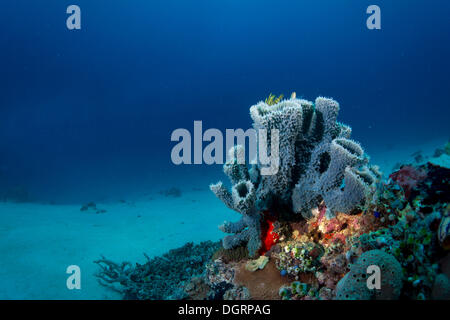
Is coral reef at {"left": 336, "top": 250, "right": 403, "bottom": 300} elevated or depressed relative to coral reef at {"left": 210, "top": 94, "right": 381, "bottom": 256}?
depressed

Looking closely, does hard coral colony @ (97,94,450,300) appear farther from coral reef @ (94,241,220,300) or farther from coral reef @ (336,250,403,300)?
coral reef @ (94,241,220,300)

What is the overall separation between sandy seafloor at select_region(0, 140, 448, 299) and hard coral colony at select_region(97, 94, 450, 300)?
370cm

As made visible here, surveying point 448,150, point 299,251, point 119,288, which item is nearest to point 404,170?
point 299,251

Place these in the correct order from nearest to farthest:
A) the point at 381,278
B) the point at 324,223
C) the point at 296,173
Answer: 1. the point at 381,278
2. the point at 324,223
3. the point at 296,173

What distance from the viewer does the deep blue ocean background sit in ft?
186

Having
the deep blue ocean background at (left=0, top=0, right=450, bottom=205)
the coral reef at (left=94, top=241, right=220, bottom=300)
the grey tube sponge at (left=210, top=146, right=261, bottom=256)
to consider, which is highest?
the deep blue ocean background at (left=0, top=0, right=450, bottom=205)

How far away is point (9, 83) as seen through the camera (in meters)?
55.5

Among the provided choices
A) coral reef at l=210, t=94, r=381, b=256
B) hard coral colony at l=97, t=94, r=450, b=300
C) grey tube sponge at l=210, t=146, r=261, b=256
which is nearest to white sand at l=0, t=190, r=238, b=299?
grey tube sponge at l=210, t=146, r=261, b=256

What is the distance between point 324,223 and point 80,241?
802cm

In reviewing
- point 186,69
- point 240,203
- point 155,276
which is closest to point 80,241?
point 155,276

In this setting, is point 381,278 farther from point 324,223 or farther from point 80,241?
point 80,241

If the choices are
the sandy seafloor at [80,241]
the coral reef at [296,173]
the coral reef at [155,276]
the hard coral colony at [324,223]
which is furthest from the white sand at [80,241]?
the coral reef at [296,173]

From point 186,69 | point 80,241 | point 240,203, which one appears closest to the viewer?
point 240,203

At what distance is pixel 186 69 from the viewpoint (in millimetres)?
113062
